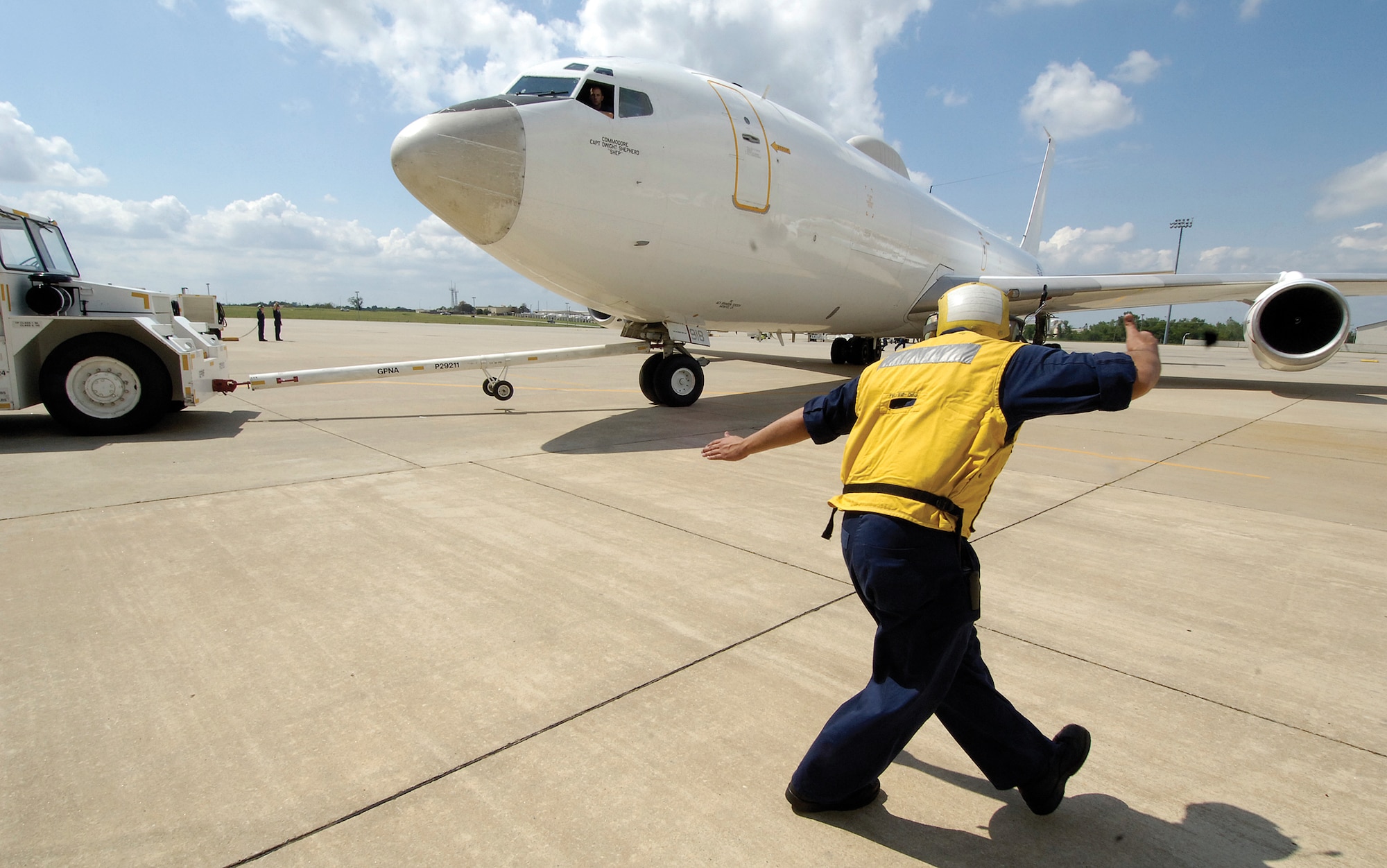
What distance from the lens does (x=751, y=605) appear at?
10.8 ft

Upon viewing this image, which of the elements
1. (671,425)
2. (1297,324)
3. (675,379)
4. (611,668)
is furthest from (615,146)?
(1297,324)

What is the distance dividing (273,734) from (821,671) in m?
1.88

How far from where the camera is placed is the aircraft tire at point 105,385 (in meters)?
6.84

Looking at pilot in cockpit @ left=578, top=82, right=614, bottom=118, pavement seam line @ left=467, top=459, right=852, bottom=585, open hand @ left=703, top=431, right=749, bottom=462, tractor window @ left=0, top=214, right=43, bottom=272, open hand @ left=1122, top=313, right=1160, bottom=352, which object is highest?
pilot in cockpit @ left=578, top=82, right=614, bottom=118

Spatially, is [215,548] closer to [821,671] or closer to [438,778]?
[438,778]

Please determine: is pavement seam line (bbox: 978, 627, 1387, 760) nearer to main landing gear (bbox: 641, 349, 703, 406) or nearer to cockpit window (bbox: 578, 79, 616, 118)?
cockpit window (bbox: 578, 79, 616, 118)

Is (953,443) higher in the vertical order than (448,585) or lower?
higher

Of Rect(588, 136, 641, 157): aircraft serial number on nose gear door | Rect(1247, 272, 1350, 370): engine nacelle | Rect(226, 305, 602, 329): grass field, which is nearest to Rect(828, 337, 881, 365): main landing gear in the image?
Rect(1247, 272, 1350, 370): engine nacelle

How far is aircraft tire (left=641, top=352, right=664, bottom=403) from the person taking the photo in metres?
9.88

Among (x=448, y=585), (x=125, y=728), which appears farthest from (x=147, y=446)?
(x=125, y=728)

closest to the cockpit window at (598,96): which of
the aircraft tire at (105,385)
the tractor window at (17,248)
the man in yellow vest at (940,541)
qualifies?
the aircraft tire at (105,385)

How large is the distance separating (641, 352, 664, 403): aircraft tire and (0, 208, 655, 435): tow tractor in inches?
196

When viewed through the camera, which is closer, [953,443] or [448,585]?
[953,443]

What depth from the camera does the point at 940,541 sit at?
1826 millimetres
